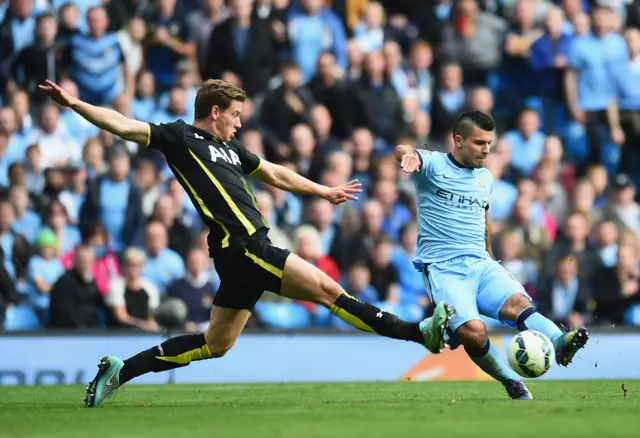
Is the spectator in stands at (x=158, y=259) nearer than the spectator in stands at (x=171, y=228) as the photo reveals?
Yes

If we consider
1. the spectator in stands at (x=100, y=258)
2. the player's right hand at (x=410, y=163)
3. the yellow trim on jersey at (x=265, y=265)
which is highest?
the player's right hand at (x=410, y=163)

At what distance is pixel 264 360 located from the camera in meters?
14.0

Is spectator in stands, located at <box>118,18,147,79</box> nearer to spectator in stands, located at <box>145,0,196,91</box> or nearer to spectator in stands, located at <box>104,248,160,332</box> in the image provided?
spectator in stands, located at <box>145,0,196,91</box>

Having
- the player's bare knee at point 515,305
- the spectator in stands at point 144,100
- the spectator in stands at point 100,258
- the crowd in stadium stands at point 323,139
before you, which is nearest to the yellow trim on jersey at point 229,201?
the player's bare knee at point 515,305

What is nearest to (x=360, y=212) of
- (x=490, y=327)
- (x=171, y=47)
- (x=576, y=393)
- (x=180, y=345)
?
A: (x=490, y=327)

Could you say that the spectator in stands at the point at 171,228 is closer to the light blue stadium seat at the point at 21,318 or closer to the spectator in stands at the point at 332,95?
the light blue stadium seat at the point at 21,318

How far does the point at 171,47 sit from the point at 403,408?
9469mm

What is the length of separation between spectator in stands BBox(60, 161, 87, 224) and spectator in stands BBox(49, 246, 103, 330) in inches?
51.8

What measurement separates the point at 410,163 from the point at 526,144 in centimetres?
836

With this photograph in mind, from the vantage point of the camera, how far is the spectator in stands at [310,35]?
1722cm

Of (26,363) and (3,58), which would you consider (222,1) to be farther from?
(26,363)

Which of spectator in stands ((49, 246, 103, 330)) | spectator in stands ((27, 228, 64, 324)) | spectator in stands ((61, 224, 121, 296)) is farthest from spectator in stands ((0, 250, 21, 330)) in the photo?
spectator in stands ((61, 224, 121, 296))

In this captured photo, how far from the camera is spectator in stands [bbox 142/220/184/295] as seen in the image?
14.6 metres

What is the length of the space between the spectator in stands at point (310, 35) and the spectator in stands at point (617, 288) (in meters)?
4.48
